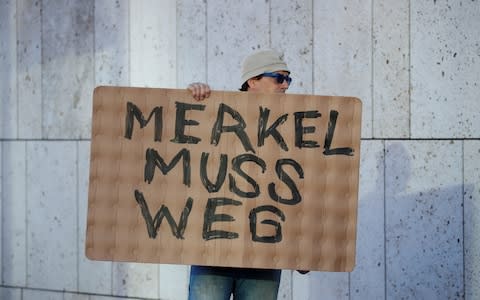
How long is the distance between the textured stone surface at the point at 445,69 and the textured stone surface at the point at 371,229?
0.37 metres

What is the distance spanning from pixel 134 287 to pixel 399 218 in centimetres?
216

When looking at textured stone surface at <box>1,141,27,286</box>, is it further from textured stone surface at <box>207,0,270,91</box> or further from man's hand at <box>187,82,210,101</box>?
man's hand at <box>187,82,210,101</box>

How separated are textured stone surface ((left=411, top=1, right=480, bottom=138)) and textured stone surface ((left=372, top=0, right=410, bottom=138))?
0.18 feet

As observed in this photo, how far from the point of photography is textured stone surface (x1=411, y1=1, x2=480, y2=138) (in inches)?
190

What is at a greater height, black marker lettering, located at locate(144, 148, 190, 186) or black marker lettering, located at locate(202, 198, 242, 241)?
black marker lettering, located at locate(144, 148, 190, 186)

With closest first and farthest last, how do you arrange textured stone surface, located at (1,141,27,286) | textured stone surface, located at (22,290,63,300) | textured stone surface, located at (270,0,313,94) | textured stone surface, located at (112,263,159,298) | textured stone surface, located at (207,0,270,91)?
textured stone surface, located at (270,0,313,94), textured stone surface, located at (207,0,270,91), textured stone surface, located at (112,263,159,298), textured stone surface, located at (22,290,63,300), textured stone surface, located at (1,141,27,286)

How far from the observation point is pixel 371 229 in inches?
197

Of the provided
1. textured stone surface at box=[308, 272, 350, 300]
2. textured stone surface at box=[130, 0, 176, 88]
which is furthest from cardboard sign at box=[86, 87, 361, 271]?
textured stone surface at box=[130, 0, 176, 88]

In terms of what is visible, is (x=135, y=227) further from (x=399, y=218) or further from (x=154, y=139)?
(x=399, y=218)

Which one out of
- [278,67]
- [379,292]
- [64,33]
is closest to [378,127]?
[379,292]

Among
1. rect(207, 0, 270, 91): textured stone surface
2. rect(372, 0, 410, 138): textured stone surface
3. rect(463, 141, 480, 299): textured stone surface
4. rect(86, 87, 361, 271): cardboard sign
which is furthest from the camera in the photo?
rect(207, 0, 270, 91): textured stone surface

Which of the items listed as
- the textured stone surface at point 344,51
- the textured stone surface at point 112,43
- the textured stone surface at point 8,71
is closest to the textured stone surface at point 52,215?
the textured stone surface at point 8,71

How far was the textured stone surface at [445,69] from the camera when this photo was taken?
15.9 feet

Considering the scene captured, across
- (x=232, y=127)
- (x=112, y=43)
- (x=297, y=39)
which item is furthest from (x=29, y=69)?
(x=232, y=127)
